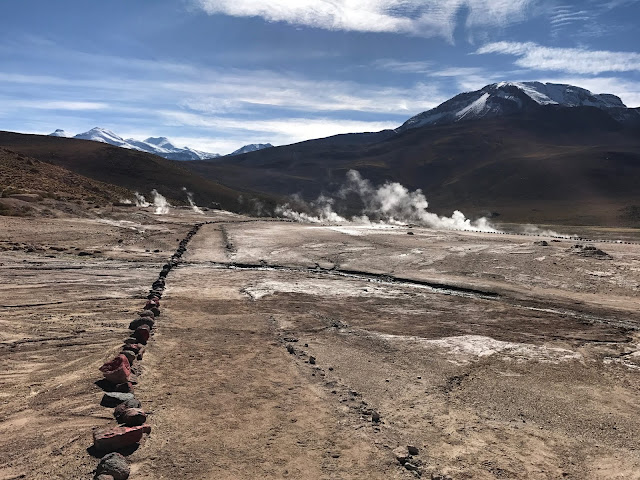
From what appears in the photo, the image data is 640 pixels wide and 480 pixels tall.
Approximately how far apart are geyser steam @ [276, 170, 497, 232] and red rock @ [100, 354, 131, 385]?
48.9 m

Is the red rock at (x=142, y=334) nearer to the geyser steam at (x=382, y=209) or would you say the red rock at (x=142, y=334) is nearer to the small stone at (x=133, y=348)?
the small stone at (x=133, y=348)

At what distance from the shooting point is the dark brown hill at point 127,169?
74.9m

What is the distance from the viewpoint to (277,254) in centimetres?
2431

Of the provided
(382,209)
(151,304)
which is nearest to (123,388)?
(151,304)

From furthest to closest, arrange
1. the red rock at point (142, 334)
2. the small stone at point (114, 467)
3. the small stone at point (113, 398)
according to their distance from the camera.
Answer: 1. the red rock at point (142, 334)
2. the small stone at point (113, 398)
3. the small stone at point (114, 467)

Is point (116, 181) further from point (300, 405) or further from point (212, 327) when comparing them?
point (300, 405)

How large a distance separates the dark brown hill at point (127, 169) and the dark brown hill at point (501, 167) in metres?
37.6

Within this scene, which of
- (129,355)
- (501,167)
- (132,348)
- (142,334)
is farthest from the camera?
(501,167)

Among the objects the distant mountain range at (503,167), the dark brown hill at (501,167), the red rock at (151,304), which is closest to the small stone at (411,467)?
the red rock at (151,304)

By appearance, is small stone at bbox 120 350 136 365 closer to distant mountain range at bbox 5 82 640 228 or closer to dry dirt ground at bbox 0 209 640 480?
dry dirt ground at bbox 0 209 640 480

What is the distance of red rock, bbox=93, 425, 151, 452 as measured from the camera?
17.9ft

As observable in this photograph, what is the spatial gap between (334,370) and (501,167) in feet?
407

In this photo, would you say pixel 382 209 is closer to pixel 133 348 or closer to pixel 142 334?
pixel 142 334

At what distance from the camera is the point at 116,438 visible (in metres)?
5.55
